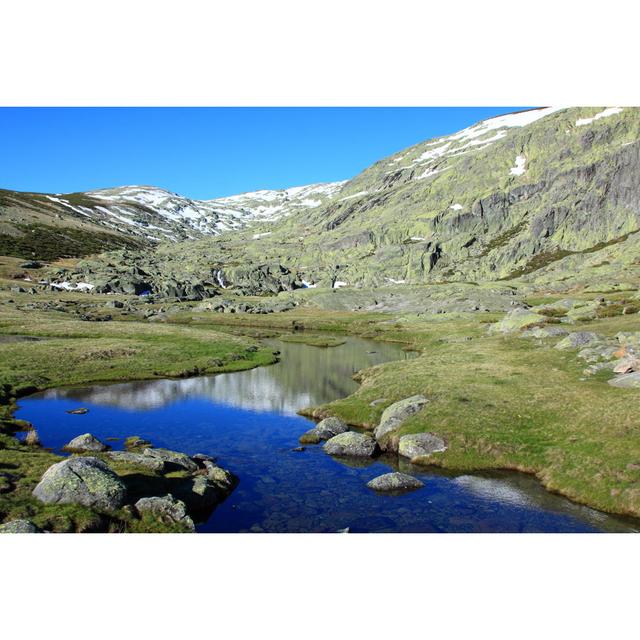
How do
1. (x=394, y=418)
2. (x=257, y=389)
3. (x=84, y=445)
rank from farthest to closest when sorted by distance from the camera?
(x=257, y=389), (x=394, y=418), (x=84, y=445)

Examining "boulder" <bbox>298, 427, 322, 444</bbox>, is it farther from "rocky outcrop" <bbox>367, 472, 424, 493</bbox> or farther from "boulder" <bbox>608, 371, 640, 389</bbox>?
"boulder" <bbox>608, 371, 640, 389</bbox>

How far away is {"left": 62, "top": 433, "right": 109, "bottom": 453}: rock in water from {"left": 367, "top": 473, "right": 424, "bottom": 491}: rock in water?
2190 cm

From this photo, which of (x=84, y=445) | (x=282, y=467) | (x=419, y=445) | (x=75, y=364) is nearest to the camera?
(x=282, y=467)

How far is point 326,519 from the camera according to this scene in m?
28.7

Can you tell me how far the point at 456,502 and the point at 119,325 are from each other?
99.3 meters

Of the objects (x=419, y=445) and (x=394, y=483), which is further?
(x=419, y=445)

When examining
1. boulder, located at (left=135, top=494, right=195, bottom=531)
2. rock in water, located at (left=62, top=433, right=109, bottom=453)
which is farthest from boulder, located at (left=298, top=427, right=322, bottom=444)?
boulder, located at (left=135, top=494, right=195, bottom=531)

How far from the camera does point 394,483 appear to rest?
33531 mm

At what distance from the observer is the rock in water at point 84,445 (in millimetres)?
38375

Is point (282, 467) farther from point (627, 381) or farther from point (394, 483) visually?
point (627, 381)

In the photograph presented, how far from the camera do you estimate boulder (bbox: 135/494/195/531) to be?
1018 inches

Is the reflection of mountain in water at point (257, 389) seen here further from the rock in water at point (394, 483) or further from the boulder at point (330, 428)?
the rock in water at point (394, 483)

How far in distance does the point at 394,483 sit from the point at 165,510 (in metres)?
15.5

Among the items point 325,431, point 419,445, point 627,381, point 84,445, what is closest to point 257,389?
point 325,431
